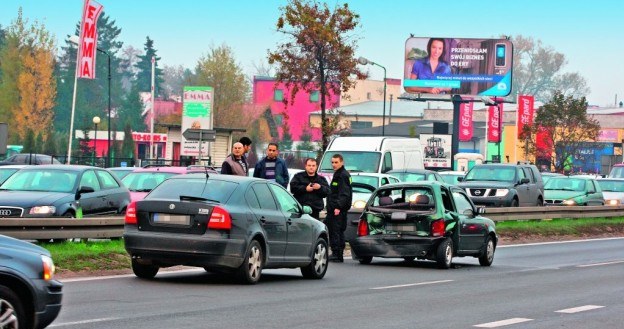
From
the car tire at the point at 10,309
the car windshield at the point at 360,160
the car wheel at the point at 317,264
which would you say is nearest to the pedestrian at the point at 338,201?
the car wheel at the point at 317,264

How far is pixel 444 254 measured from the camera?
70.5 feet

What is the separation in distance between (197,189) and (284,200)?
1.75m

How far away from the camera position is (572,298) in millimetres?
16062

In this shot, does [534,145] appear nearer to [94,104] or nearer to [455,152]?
[455,152]

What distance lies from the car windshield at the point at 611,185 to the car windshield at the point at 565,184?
4.42 metres

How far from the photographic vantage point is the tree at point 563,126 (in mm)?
86750

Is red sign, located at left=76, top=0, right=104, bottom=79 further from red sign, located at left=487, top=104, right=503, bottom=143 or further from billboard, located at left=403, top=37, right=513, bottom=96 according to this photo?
red sign, located at left=487, top=104, right=503, bottom=143

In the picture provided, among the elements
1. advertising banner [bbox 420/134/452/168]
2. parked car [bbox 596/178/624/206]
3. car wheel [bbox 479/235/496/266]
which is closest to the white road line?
car wheel [bbox 479/235/496/266]

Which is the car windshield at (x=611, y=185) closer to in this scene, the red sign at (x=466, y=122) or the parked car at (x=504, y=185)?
the parked car at (x=504, y=185)

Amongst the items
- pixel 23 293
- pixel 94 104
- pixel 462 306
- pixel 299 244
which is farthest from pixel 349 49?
pixel 94 104

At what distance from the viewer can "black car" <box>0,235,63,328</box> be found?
9250 millimetres

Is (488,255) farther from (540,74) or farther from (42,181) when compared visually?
(540,74)

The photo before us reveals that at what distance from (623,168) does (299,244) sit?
40360 millimetres

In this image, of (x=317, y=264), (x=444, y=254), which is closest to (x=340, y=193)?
(x=444, y=254)
